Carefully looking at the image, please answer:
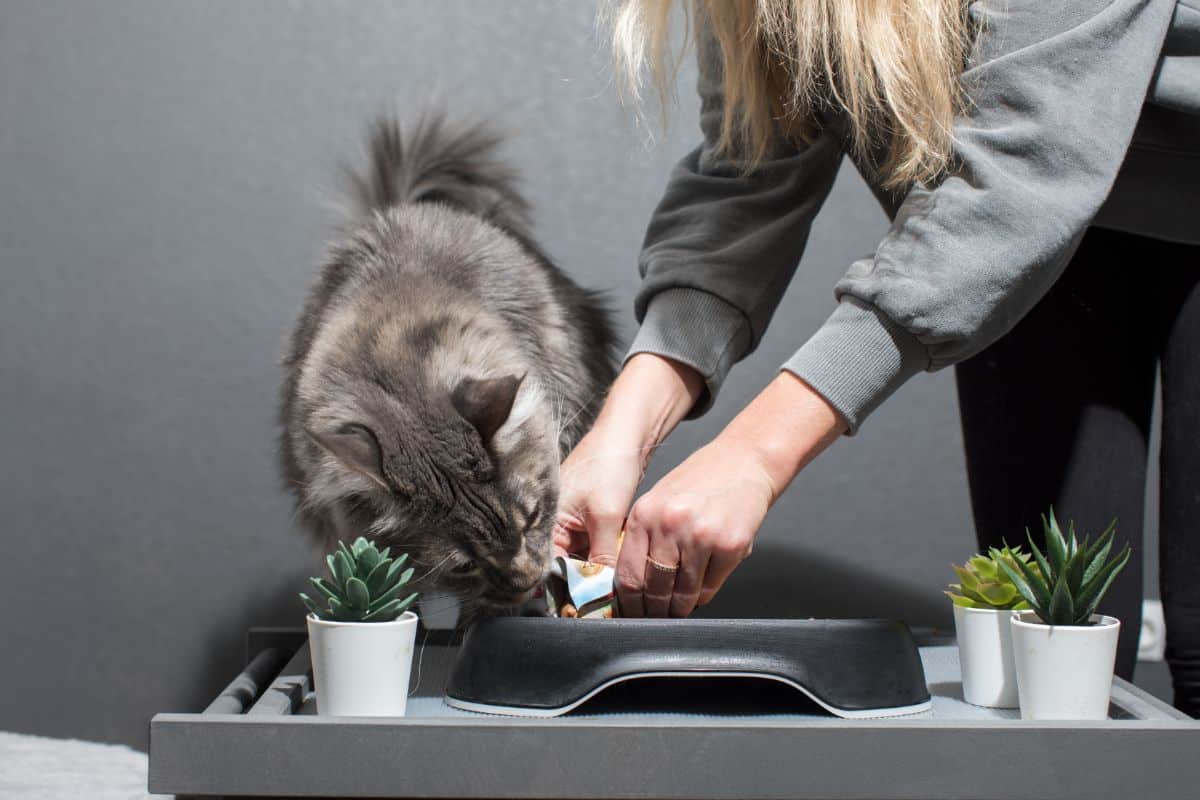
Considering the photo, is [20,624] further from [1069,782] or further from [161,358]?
[1069,782]

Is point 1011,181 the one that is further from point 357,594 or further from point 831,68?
point 357,594

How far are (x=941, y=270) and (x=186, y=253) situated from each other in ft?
4.74

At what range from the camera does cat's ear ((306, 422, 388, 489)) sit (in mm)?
1195

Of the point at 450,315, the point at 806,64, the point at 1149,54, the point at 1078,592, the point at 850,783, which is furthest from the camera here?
the point at 450,315

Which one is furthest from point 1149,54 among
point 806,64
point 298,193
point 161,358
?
point 161,358

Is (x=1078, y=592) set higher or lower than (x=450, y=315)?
lower

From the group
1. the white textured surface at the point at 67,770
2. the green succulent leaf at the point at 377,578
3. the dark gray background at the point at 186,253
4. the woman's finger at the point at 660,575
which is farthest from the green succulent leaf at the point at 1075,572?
the white textured surface at the point at 67,770

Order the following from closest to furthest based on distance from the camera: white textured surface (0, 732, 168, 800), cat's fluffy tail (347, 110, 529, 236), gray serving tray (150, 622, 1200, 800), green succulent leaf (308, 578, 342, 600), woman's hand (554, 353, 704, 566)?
gray serving tray (150, 622, 1200, 800) → green succulent leaf (308, 578, 342, 600) → woman's hand (554, 353, 704, 566) → white textured surface (0, 732, 168, 800) → cat's fluffy tail (347, 110, 529, 236)

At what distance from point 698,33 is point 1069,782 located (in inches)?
36.4

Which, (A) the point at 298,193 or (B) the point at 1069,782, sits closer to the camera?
(B) the point at 1069,782

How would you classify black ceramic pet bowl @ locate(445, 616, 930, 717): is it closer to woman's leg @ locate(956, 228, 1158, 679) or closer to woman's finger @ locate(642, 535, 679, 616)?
woman's finger @ locate(642, 535, 679, 616)

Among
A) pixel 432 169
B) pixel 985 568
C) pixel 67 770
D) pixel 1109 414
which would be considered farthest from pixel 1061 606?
pixel 67 770

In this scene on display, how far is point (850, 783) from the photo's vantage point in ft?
2.63

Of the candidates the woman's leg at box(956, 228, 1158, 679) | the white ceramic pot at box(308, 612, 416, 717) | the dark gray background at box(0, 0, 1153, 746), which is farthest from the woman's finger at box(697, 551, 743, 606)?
the dark gray background at box(0, 0, 1153, 746)
